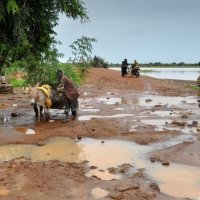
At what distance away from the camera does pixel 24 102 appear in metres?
22.7

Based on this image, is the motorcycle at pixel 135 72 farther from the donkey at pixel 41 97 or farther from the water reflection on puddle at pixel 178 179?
the water reflection on puddle at pixel 178 179

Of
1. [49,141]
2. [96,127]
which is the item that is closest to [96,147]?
[49,141]

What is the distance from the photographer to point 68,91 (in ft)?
51.1

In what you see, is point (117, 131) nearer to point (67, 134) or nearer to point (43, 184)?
point (67, 134)

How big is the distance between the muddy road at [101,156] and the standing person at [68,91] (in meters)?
0.51

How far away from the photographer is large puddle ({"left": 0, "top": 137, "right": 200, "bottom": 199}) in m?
8.47

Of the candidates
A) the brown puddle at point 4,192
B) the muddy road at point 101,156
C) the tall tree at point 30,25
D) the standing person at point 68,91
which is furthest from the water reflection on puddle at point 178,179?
the tall tree at point 30,25

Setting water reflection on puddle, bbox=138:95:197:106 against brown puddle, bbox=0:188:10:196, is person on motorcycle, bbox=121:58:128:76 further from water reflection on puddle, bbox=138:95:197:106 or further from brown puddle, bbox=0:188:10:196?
brown puddle, bbox=0:188:10:196

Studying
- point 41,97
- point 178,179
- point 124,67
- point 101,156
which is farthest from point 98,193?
point 124,67

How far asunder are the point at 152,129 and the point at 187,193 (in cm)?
606

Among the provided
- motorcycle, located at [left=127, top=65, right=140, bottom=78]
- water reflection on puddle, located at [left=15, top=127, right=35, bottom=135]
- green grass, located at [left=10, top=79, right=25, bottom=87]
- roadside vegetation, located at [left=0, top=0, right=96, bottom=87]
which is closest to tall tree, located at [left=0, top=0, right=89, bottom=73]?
roadside vegetation, located at [left=0, top=0, right=96, bottom=87]

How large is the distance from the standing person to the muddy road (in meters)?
0.51

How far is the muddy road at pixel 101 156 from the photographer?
26.0 ft

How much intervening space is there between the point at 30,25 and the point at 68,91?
10.7 ft
